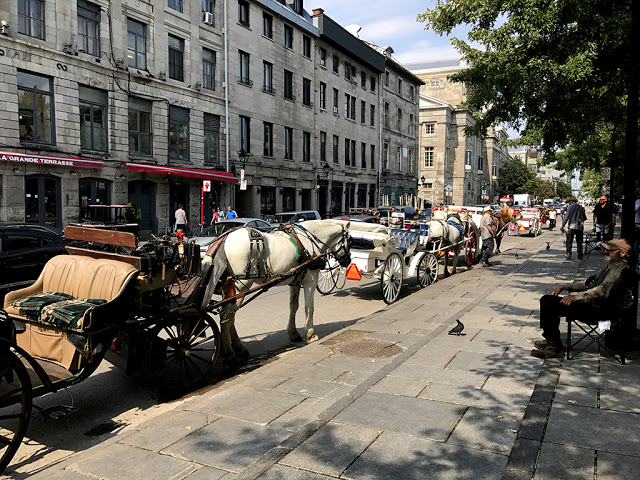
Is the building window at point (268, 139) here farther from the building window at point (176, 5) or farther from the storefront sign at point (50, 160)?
the storefront sign at point (50, 160)

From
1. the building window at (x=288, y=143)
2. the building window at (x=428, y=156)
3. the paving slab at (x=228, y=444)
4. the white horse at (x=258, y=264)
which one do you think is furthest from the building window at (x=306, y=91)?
the building window at (x=428, y=156)

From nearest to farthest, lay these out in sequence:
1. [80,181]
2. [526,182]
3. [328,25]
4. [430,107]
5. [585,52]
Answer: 1. [585,52]
2. [80,181]
3. [328,25]
4. [430,107]
5. [526,182]

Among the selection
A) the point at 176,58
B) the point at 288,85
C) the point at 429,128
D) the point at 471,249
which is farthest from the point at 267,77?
the point at 429,128

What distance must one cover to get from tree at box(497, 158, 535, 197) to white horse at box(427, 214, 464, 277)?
86.6 metres

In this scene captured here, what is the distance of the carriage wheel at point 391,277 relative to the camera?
10.6m

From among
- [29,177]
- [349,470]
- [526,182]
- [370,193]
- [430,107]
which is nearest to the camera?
[349,470]

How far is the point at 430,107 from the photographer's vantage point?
242ft

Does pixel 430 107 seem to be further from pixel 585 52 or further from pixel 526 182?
pixel 585 52

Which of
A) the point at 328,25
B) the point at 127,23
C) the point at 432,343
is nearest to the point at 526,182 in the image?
the point at 328,25

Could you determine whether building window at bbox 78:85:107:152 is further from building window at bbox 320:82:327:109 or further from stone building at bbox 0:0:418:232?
building window at bbox 320:82:327:109

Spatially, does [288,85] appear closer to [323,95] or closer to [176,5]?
[323,95]

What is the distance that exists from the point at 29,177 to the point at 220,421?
18.8 meters

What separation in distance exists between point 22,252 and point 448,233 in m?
10.5

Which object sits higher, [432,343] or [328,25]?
[328,25]
